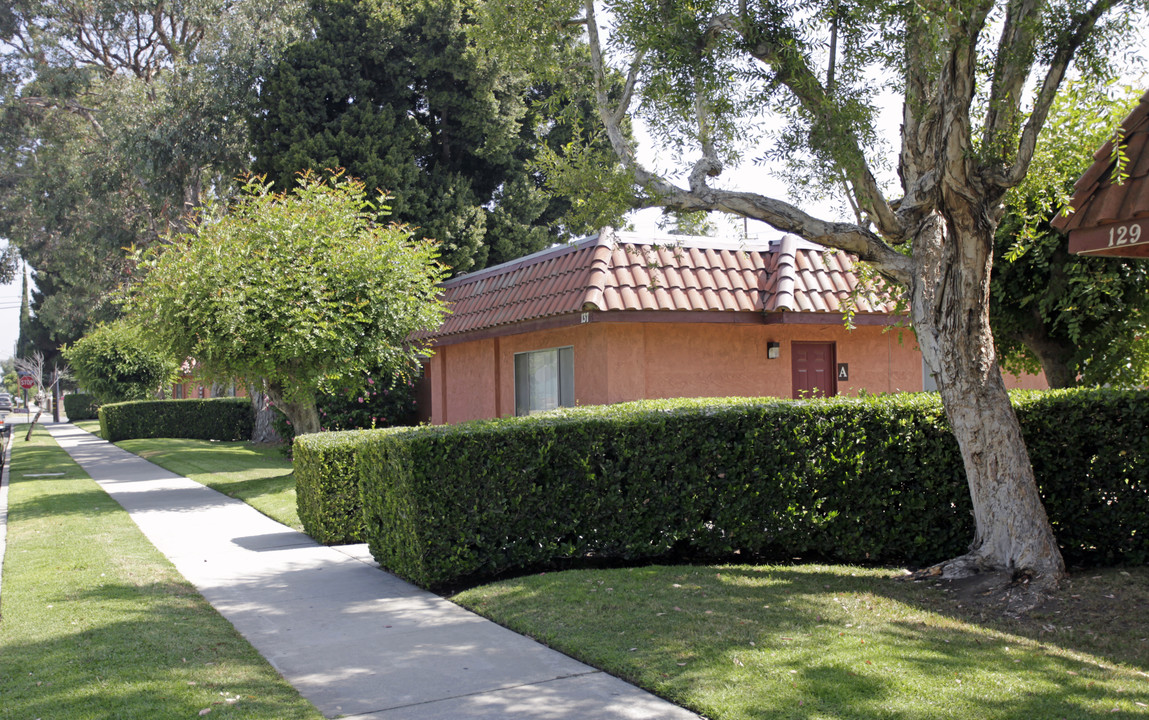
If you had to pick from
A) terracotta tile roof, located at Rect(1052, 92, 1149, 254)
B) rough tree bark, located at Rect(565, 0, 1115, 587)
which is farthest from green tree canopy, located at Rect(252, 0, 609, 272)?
terracotta tile roof, located at Rect(1052, 92, 1149, 254)

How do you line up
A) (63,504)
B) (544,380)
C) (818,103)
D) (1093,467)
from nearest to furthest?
(1093,467), (818,103), (63,504), (544,380)

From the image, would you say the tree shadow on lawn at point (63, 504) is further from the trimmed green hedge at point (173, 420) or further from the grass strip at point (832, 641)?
the trimmed green hedge at point (173, 420)

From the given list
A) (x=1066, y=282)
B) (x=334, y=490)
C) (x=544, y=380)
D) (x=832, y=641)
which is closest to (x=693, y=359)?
(x=544, y=380)

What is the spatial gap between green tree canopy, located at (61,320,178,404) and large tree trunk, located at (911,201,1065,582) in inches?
1384

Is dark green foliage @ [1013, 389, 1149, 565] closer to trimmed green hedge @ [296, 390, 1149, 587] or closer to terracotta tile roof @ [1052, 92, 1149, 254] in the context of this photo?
trimmed green hedge @ [296, 390, 1149, 587]

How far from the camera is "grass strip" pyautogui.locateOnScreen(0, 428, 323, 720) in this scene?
483 centimetres

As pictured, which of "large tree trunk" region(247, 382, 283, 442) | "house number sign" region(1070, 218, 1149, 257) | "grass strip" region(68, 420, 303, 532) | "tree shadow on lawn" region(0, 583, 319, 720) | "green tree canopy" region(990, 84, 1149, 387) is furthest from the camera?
"large tree trunk" region(247, 382, 283, 442)

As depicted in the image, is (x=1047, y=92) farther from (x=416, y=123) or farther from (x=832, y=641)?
(x=416, y=123)

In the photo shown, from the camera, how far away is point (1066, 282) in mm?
8984

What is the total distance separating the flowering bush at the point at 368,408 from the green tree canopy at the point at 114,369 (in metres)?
18.9

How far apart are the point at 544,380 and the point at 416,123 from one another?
12.4 m

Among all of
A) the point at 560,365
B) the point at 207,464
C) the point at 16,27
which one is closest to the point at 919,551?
the point at 560,365

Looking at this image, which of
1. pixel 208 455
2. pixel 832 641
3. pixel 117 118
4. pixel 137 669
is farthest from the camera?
pixel 117 118

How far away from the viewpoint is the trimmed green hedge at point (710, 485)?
770 cm
